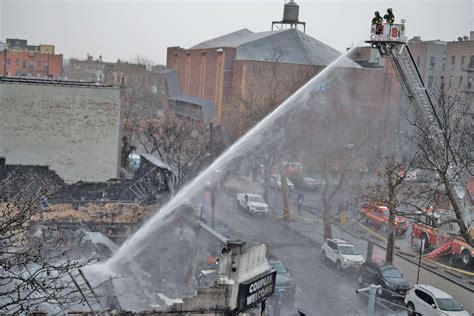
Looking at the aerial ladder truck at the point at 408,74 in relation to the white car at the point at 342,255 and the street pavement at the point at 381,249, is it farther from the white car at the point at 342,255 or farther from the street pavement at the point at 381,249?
the white car at the point at 342,255

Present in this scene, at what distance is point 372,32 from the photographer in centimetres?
1766

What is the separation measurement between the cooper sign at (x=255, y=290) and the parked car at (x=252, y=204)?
19.7m

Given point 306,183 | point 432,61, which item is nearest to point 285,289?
point 306,183

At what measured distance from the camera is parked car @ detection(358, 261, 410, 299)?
59.9 feet

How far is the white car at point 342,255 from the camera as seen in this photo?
816 inches

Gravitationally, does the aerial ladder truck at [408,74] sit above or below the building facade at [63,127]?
above

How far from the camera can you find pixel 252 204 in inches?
1187

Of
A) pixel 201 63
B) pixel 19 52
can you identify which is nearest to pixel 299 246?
pixel 201 63

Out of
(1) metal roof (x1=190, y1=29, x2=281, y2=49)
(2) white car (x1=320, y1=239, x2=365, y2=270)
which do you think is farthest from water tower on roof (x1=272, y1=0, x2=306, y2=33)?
(2) white car (x1=320, y1=239, x2=365, y2=270)

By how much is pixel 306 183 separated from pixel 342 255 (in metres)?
17.2

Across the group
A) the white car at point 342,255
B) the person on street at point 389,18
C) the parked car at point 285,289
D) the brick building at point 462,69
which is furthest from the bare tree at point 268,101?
the person on street at point 389,18

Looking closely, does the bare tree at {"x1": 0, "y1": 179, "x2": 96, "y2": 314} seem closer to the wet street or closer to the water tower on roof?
the wet street

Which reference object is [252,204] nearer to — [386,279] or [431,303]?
[386,279]

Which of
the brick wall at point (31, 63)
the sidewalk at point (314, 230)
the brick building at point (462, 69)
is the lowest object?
the sidewalk at point (314, 230)
